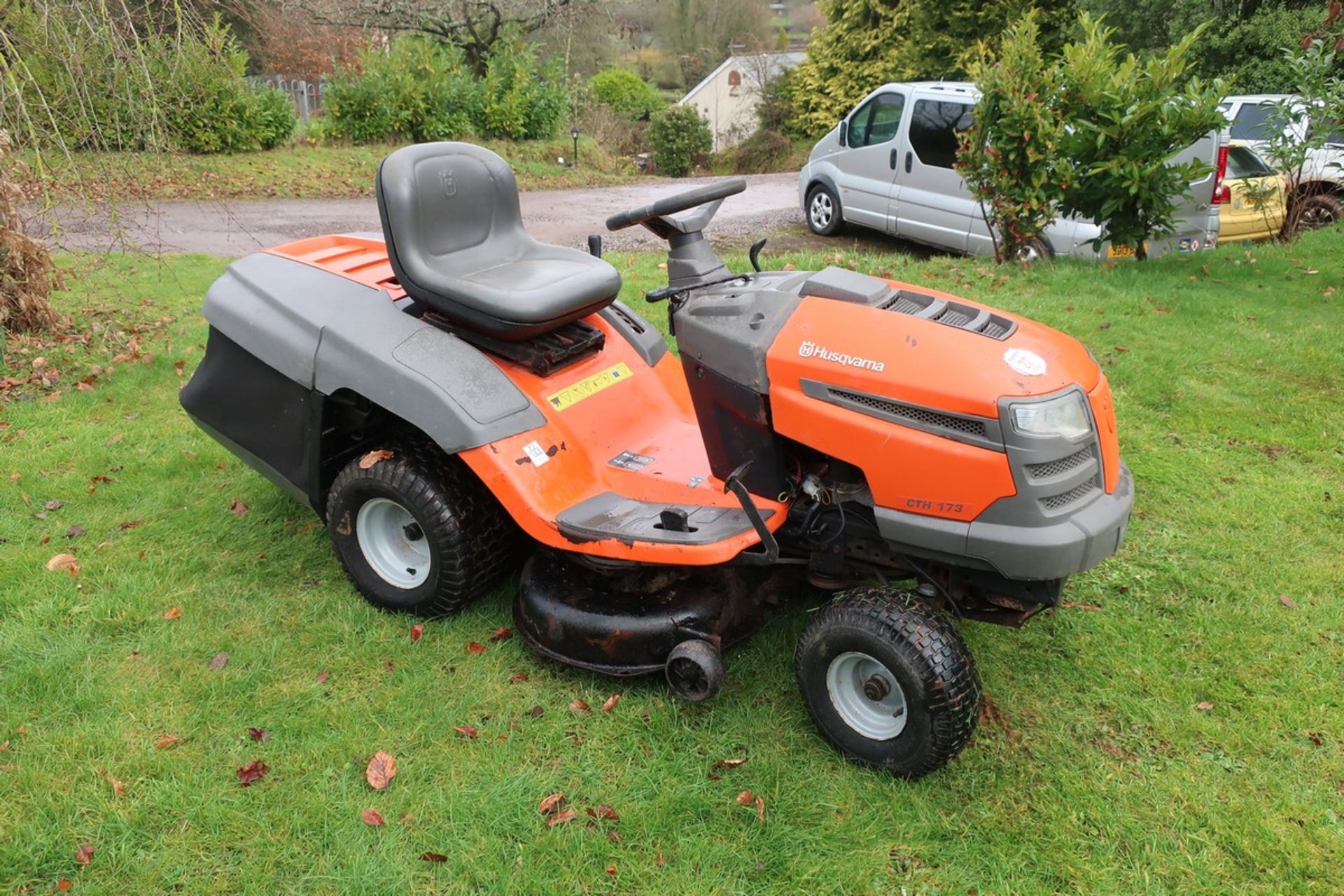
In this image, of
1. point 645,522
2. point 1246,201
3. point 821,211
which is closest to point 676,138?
point 821,211

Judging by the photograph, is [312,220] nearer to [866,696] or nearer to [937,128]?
[937,128]

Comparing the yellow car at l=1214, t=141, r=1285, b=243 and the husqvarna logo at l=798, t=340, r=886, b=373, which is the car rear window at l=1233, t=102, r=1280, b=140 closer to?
the yellow car at l=1214, t=141, r=1285, b=243

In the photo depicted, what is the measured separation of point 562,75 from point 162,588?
72.2 ft

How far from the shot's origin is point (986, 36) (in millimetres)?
19047

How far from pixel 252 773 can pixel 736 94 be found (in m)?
27.7

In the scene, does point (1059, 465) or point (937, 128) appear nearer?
point (1059, 465)

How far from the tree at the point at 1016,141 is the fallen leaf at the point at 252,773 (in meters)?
6.64

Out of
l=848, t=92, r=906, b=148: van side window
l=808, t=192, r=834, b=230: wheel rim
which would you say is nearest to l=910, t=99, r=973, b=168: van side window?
l=848, t=92, r=906, b=148: van side window

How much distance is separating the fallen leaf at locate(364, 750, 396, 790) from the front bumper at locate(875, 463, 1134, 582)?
158 centimetres

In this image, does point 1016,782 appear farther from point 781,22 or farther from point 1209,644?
point 781,22

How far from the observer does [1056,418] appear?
2479 millimetres

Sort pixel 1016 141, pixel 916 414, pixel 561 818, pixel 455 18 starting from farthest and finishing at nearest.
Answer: pixel 455 18 → pixel 1016 141 → pixel 561 818 → pixel 916 414

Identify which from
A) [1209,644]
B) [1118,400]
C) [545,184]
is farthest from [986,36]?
[1209,644]

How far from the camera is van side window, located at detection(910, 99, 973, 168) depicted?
9039 mm
